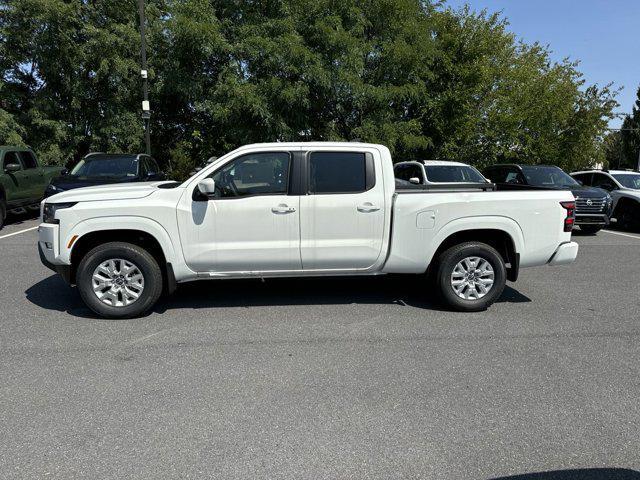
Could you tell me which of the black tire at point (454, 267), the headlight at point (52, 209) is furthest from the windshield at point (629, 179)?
the headlight at point (52, 209)

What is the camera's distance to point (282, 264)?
5.57 meters

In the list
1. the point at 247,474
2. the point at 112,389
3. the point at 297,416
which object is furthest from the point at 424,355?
the point at 112,389

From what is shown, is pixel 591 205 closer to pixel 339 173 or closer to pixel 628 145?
pixel 339 173

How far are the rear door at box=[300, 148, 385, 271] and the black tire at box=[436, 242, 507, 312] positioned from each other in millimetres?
766

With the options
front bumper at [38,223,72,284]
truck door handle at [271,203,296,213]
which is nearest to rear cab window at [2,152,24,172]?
front bumper at [38,223,72,284]

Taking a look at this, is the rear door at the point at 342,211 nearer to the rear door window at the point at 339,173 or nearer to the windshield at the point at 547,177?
the rear door window at the point at 339,173

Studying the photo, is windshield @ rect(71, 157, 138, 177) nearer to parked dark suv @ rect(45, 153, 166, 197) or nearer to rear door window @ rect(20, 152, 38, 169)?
parked dark suv @ rect(45, 153, 166, 197)

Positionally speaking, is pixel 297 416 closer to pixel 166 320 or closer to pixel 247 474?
pixel 247 474

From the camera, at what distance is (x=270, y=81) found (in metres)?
17.0

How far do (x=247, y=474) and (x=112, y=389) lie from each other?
1.51 metres

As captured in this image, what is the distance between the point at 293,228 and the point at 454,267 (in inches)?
72.7

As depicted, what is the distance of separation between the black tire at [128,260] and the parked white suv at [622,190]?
13.1 meters

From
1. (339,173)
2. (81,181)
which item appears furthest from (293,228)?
(81,181)

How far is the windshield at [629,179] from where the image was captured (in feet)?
48.1
